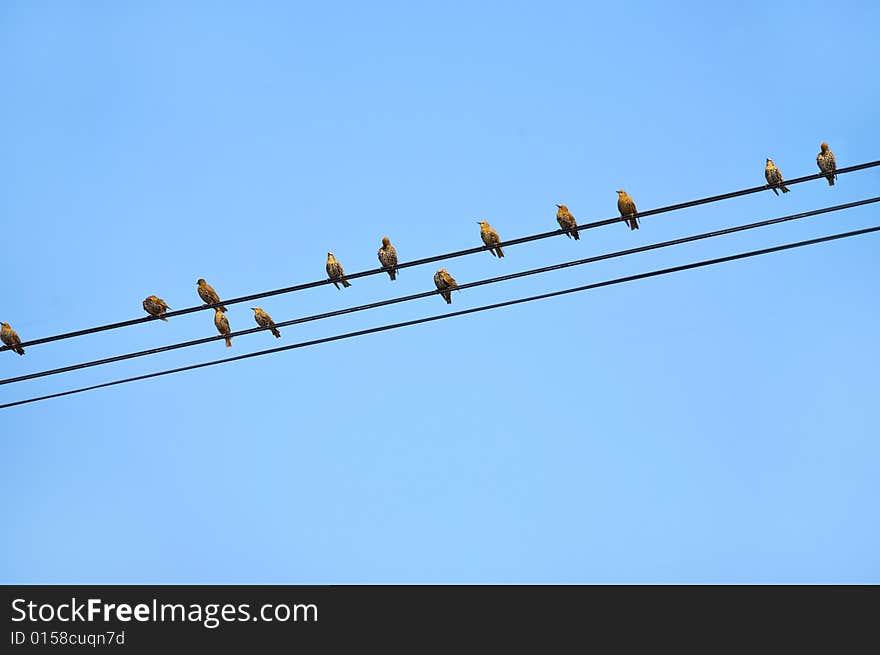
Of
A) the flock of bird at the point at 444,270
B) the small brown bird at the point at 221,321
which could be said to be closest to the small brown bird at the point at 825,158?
the flock of bird at the point at 444,270

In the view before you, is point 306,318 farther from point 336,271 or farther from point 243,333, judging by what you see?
point 336,271

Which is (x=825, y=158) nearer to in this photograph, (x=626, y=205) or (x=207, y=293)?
(x=626, y=205)

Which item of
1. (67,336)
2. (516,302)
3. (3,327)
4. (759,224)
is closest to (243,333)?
(67,336)

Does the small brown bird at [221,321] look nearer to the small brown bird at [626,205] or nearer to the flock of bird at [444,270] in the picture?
the flock of bird at [444,270]

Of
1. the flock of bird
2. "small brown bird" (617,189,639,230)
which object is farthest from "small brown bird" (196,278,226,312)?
"small brown bird" (617,189,639,230)

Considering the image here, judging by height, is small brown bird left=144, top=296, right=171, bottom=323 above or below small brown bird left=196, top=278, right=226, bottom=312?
below

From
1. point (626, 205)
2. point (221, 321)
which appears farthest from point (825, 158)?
point (221, 321)

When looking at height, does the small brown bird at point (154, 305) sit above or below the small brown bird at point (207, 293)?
below

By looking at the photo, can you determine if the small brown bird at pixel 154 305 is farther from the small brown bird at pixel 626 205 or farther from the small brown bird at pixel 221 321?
the small brown bird at pixel 626 205

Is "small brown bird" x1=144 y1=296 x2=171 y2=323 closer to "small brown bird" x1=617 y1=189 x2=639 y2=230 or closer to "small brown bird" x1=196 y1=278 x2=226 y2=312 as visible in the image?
"small brown bird" x1=196 y1=278 x2=226 y2=312

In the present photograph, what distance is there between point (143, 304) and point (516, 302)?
8.82 meters

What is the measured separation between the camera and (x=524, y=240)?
1259 centimetres
